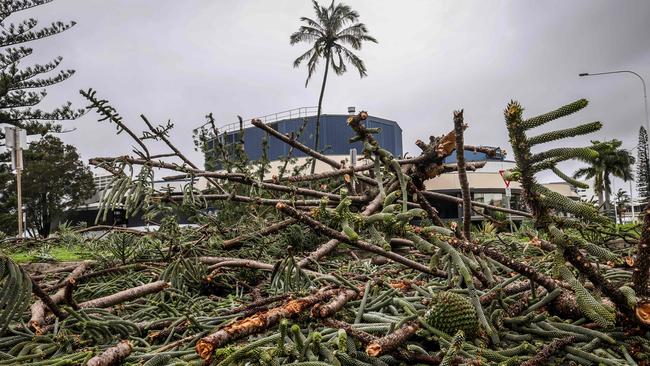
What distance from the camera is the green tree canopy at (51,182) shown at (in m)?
34.1

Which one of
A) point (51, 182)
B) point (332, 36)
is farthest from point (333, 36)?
point (51, 182)

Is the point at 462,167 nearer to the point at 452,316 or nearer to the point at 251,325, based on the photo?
the point at 452,316

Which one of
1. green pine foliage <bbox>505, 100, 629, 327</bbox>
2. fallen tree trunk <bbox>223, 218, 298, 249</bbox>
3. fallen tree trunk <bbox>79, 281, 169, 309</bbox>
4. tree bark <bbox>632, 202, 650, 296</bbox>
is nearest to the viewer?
green pine foliage <bbox>505, 100, 629, 327</bbox>

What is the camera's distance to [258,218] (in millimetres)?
3818

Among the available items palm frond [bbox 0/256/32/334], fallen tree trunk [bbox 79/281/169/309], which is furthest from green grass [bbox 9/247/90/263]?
palm frond [bbox 0/256/32/334]

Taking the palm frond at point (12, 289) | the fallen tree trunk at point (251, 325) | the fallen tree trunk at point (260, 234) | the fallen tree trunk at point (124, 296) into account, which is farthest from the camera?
the fallen tree trunk at point (260, 234)

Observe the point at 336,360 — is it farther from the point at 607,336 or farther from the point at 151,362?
the point at 607,336

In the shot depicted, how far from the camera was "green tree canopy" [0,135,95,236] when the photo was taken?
34112 millimetres

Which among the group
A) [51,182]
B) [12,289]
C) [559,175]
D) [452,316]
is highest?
[51,182]

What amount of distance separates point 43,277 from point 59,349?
1469mm

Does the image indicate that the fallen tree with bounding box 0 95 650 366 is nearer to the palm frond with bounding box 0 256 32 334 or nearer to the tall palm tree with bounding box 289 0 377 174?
the palm frond with bounding box 0 256 32 334

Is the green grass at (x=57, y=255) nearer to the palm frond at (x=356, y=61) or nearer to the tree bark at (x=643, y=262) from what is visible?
the tree bark at (x=643, y=262)

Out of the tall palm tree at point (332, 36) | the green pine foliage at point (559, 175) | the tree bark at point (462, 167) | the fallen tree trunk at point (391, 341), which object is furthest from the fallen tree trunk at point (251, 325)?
the tall palm tree at point (332, 36)

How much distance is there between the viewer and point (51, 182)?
3591 cm
